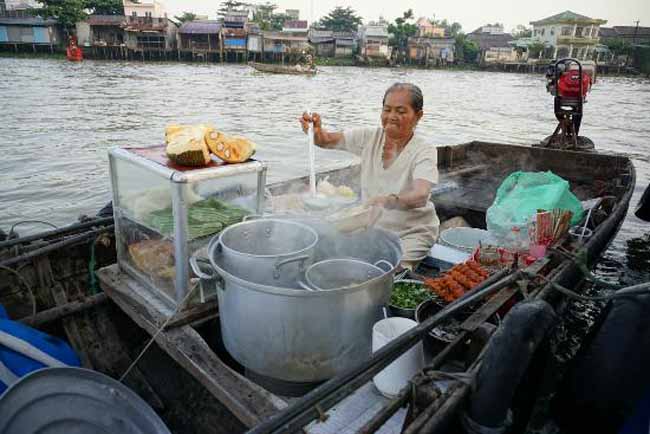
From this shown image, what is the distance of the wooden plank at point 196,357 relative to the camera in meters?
2.23

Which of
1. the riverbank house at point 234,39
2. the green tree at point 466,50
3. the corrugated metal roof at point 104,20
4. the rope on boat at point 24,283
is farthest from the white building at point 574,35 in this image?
the rope on boat at point 24,283

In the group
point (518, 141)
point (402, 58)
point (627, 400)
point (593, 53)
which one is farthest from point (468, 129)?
point (593, 53)

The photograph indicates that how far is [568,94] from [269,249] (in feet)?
27.4

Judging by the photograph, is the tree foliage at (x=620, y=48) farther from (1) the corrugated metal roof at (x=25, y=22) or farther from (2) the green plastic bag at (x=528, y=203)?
(2) the green plastic bag at (x=528, y=203)

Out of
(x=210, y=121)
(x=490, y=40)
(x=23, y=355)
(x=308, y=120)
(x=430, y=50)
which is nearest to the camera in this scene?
(x=23, y=355)

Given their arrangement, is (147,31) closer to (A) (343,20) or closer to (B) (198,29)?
(B) (198,29)

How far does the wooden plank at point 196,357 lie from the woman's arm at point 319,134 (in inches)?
77.1

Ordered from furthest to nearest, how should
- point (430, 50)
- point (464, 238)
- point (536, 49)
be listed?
point (430, 50)
point (536, 49)
point (464, 238)

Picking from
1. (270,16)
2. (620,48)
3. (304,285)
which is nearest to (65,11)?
(270,16)

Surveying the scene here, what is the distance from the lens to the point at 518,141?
16.6 meters

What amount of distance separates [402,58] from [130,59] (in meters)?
40.3

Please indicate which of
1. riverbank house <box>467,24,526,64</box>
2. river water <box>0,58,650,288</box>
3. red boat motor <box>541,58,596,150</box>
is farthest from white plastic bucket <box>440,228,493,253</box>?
riverbank house <box>467,24,526,64</box>

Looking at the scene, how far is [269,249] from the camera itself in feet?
8.58

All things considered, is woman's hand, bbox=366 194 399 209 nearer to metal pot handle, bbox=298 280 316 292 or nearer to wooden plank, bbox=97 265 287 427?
metal pot handle, bbox=298 280 316 292
